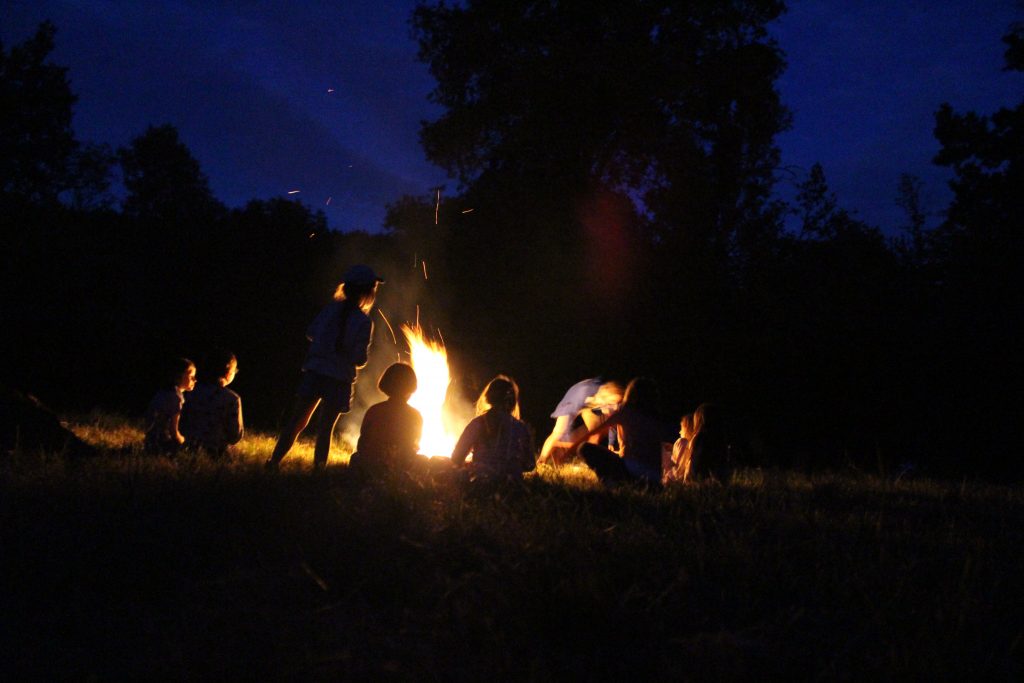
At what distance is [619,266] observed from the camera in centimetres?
1709

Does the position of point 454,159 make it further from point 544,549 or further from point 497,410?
point 544,549

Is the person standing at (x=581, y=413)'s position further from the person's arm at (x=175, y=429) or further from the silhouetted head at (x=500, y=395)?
the person's arm at (x=175, y=429)

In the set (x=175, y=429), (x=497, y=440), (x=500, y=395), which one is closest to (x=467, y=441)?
(x=497, y=440)

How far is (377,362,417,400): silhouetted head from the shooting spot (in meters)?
6.77

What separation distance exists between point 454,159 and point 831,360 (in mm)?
10795

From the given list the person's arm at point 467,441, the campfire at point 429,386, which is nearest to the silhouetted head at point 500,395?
the person's arm at point 467,441

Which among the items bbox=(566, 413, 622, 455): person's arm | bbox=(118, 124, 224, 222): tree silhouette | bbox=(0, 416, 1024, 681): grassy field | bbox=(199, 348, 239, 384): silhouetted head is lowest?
bbox=(0, 416, 1024, 681): grassy field

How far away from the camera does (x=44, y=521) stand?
409 cm

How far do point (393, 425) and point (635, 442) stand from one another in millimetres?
2424

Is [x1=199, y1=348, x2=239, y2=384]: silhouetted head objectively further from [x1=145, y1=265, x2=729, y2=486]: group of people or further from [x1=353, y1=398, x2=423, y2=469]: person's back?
[x1=353, y1=398, x2=423, y2=469]: person's back

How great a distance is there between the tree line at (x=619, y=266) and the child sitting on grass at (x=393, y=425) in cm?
893

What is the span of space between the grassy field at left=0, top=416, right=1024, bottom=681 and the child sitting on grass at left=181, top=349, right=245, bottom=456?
211cm

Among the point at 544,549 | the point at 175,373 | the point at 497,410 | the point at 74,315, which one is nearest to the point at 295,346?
the point at 74,315

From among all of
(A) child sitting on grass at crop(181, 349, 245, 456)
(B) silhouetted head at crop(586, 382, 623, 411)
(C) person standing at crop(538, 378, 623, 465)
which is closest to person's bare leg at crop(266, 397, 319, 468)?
(A) child sitting on grass at crop(181, 349, 245, 456)
